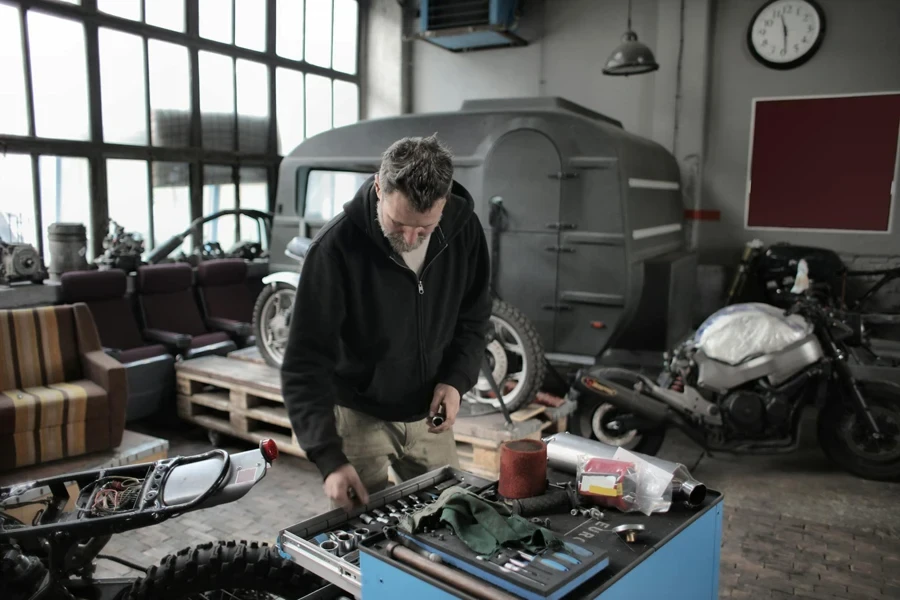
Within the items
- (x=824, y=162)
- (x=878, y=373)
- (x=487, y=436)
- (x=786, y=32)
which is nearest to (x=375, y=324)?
(x=487, y=436)

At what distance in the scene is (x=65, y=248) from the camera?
15.5ft

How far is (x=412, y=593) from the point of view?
1.20 m

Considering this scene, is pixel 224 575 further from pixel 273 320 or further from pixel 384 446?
pixel 273 320

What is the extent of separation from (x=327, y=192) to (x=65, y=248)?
1.74m

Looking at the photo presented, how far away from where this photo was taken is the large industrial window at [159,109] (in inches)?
203

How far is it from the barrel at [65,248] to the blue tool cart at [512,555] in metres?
3.99

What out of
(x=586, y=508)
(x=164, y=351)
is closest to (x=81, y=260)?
(x=164, y=351)

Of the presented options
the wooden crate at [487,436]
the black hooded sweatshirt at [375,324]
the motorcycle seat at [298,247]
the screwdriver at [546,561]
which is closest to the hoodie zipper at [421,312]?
the black hooded sweatshirt at [375,324]

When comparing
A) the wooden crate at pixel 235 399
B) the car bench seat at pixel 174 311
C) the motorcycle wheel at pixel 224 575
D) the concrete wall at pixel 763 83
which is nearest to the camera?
the motorcycle wheel at pixel 224 575

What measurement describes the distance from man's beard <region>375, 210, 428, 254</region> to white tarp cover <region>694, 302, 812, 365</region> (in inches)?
103

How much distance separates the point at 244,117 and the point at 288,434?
382cm

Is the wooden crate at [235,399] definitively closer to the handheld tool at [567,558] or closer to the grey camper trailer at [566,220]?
the grey camper trailer at [566,220]

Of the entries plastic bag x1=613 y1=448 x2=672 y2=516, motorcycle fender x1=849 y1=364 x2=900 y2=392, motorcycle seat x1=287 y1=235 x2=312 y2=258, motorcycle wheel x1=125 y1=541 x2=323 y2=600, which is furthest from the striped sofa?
motorcycle fender x1=849 y1=364 x2=900 y2=392

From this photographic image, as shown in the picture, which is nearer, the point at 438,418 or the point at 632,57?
the point at 438,418
